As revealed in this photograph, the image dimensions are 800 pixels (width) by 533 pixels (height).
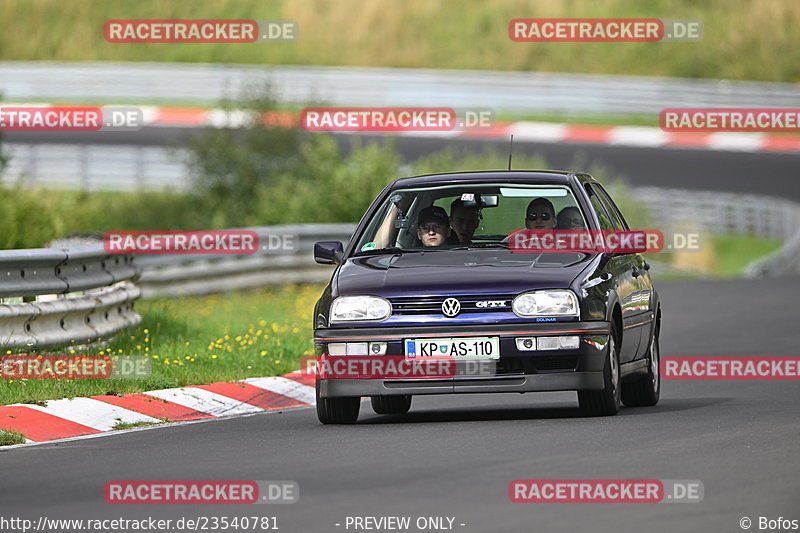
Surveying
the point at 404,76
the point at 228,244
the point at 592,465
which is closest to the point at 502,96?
the point at 404,76

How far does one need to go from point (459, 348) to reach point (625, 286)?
1620 mm

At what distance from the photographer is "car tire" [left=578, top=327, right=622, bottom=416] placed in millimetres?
11406

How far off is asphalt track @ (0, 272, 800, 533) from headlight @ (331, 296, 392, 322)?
0.68 metres

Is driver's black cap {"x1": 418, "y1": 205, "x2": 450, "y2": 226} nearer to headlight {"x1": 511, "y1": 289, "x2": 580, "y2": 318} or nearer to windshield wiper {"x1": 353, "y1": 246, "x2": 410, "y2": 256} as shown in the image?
windshield wiper {"x1": 353, "y1": 246, "x2": 410, "y2": 256}

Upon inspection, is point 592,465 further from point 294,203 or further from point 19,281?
point 294,203

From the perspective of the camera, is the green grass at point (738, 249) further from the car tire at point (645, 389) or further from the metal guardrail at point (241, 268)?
the car tire at point (645, 389)

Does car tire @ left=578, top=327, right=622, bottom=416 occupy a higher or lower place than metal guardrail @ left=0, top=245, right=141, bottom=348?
lower

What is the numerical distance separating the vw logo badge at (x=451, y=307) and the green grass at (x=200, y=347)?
2.84m

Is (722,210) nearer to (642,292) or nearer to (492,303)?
(642,292)

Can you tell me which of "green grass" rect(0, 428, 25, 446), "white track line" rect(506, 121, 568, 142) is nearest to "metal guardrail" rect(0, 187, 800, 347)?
"green grass" rect(0, 428, 25, 446)

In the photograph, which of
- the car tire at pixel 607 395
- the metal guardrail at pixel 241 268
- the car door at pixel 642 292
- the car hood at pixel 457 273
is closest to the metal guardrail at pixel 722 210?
the metal guardrail at pixel 241 268

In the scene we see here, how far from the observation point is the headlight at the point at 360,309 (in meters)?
11.3

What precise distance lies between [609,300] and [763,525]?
4.28 m

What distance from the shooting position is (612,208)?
44.0 feet
